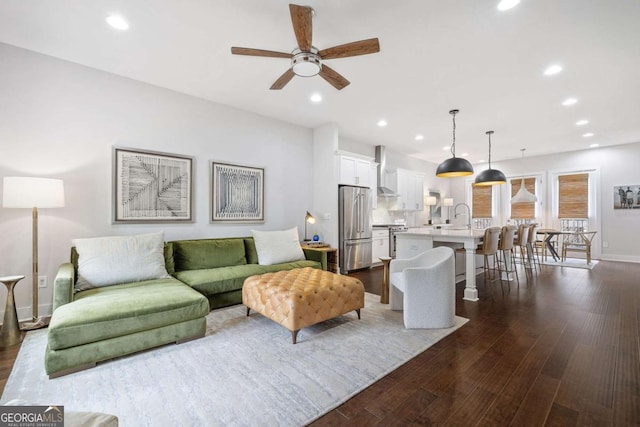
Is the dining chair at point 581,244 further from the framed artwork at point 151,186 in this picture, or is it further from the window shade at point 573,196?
the framed artwork at point 151,186

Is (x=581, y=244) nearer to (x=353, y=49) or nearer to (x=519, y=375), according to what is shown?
(x=519, y=375)

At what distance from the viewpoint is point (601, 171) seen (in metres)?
6.87

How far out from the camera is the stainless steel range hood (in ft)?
21.7

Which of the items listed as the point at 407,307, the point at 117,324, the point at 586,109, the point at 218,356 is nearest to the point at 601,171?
the point at 586,109

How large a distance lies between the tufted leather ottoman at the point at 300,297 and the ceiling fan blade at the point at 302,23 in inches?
85.0

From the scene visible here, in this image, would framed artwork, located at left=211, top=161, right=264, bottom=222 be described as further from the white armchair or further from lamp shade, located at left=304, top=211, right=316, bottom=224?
the white armchair

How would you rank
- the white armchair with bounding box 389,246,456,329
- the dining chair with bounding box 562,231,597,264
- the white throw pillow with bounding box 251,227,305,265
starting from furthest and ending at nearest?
the dining chair with bounding box 562,231,597,264 → the white throw pillow with bounding box 251,227,305,265 → the white armchair with bounding box 389,246,456,329

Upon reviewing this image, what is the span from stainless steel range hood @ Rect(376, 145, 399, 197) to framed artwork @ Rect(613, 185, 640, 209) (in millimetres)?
5323

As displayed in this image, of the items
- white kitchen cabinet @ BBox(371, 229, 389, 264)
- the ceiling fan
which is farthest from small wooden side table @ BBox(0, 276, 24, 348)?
white kitchen cabinet @ BBox(371, 229, 389, 264)

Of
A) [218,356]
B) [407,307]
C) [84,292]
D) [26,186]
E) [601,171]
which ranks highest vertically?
[601,171]

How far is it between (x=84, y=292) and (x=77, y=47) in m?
2.51

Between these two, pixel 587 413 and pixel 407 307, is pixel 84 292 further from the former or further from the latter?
pixel 587 413

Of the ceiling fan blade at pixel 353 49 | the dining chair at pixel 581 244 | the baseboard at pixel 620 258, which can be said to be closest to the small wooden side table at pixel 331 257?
the ceiling fan blade at pixel 353 49

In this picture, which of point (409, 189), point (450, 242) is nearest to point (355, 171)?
point (450, 242)
